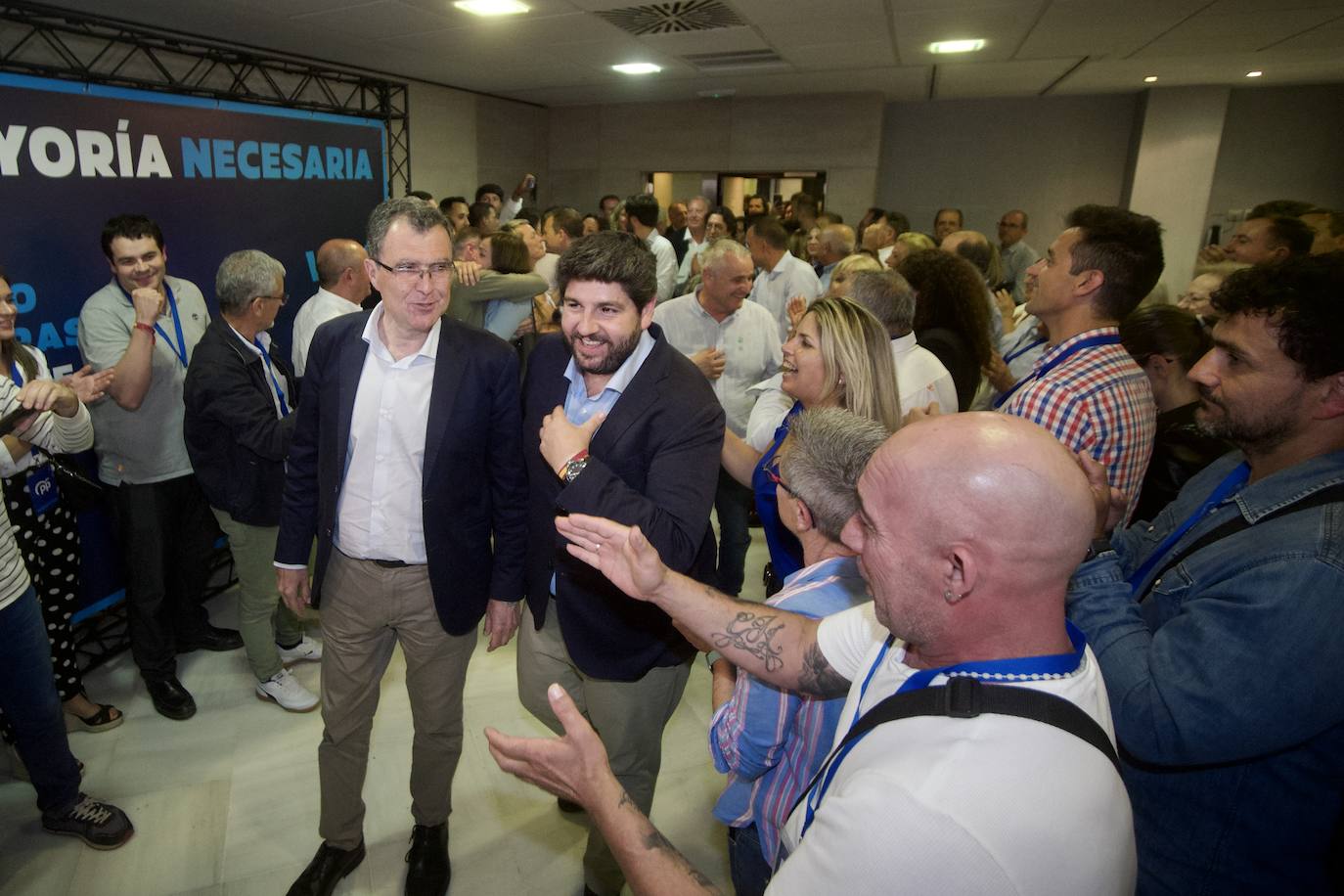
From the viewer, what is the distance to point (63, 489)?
2.34m

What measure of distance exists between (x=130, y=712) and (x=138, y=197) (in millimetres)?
2302

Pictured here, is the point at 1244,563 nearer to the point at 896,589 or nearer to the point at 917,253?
the point at 896,589

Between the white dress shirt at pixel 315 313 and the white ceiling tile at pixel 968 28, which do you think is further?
the white ceiling tile at pixel 968 28

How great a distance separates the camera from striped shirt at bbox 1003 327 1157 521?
1843 millimetres

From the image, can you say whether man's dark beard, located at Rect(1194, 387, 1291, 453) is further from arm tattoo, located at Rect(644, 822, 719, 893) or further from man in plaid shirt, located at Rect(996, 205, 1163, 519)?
arm tattoo, located at Rect(644, 822, 719, 893)

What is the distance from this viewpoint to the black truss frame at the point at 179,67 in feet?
14.4

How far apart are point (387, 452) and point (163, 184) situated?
8.59 feet

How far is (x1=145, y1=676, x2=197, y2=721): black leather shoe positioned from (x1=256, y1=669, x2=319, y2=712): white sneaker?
0.24m

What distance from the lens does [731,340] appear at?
3631 mm

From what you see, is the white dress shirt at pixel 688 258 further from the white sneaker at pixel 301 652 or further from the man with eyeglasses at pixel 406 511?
the man with eyeglasses at pixel 406 511

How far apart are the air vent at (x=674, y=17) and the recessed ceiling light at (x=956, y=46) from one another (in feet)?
6.06

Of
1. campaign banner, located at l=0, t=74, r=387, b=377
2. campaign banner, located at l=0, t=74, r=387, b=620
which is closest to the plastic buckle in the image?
campaign banner, located at l=0, t=74, r=387, b=620

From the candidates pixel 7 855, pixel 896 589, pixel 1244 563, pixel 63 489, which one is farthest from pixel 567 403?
pixel 7 855

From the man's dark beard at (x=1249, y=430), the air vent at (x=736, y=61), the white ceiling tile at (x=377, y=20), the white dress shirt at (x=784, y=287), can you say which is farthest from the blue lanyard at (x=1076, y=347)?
the air vent at (x=736, y=61)
